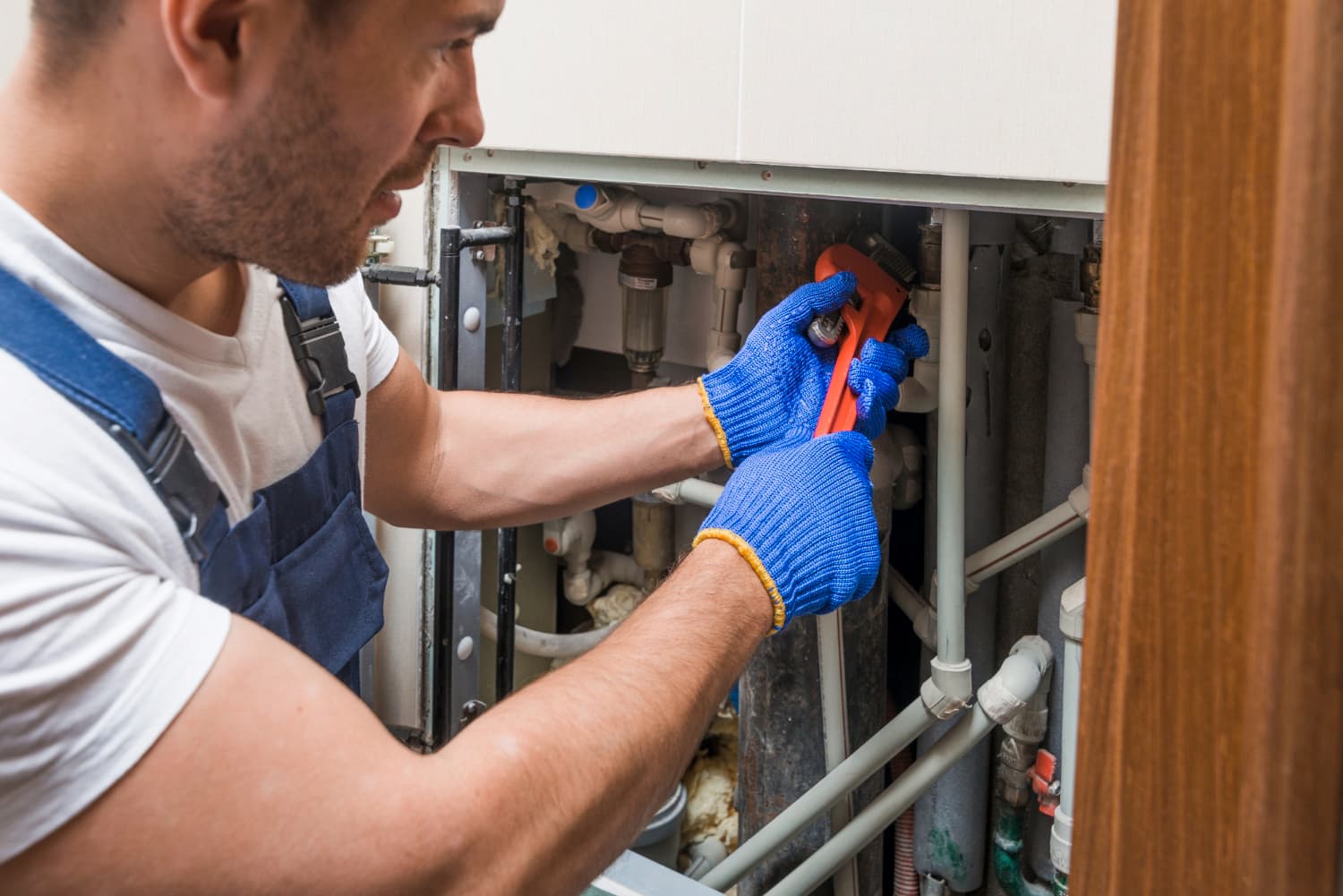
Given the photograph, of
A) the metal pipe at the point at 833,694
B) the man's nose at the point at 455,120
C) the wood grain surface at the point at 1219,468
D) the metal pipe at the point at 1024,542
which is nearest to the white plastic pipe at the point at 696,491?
the metal pipe at the point at 833,694

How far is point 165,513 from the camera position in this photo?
664 mm

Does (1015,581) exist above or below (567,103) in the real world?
below

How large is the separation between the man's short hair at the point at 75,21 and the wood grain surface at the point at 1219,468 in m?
0.48

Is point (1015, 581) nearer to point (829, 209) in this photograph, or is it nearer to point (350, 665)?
point (829, 209)

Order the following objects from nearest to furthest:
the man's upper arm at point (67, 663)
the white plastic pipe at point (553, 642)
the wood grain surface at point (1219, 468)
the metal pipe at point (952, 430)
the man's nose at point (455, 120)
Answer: the wood grain surface at point (1219, 468) → the man's upper arm at point (67, 663) → the man's nose at point (455, 120) → the metal pipe at point (952, 430) → the white plastic pipe at point (553, 642)

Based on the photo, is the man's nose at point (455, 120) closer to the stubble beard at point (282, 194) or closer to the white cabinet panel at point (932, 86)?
the stubble beard at point (282, 194)

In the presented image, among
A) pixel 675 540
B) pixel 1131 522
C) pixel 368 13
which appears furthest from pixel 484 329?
pixel 1131 522

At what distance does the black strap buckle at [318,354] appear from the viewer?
895mm

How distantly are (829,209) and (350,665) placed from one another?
0.67 m

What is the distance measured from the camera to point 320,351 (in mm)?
909

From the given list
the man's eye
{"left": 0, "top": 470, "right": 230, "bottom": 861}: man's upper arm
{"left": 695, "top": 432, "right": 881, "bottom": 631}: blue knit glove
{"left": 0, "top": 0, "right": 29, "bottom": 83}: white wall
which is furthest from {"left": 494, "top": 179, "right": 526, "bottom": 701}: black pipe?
{"left": 0, "top": 470, "right": 230, "bottom": 861}: man's upper arm

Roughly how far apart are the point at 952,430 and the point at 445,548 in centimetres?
60

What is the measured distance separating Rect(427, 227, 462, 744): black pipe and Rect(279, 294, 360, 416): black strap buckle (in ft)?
0.99

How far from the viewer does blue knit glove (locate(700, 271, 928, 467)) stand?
1.07m
